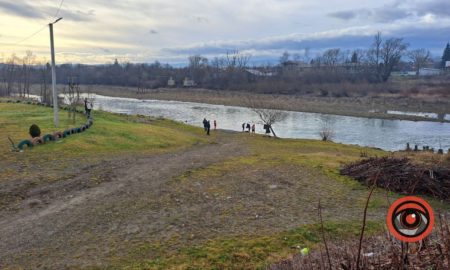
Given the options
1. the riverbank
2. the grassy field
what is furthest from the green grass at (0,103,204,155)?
the riverbank

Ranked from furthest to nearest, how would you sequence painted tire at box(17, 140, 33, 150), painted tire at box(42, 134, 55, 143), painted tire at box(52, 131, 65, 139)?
painted tire at box(52, 131, 65, 139), painted tire at box(42, 134, 55, 143), painted tire at box(17, 140, 33, 150)

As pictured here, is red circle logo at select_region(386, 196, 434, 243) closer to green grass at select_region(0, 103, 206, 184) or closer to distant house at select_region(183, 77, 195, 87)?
green grass at select_region(0, 103, 206, 184)

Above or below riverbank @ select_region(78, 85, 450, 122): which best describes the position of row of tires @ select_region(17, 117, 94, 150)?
below

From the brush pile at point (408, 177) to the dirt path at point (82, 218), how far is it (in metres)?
6.66

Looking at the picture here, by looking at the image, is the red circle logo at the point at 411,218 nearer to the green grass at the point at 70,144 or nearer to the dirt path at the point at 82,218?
the dirt path at the point at 82,218

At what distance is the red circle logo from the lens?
8.18 ft

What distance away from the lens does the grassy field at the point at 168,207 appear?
22.7 ft

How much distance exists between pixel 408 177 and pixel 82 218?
9.53 m

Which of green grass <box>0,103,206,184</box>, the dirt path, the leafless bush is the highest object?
green grass <box>0,103,206,184</box>

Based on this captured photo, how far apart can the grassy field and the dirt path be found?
0.09 feet

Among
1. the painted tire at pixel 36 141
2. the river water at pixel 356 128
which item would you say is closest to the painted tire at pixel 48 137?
the painted tire at pixel 36 141

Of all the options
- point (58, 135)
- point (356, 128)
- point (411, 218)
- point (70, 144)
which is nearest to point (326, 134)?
point (356, 128)

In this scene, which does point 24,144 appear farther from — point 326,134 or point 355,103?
point 355,103

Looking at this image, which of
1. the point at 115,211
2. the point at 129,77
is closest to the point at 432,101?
the point at 115,211
